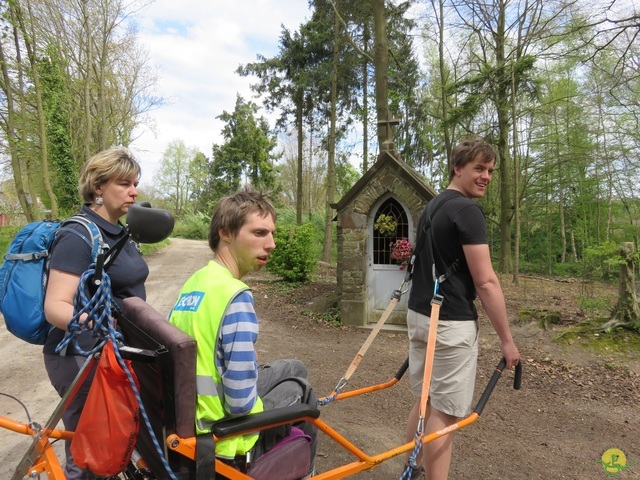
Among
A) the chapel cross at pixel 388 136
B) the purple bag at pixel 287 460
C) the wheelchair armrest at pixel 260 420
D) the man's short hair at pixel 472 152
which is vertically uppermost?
the chapel cross at pixel 388 136

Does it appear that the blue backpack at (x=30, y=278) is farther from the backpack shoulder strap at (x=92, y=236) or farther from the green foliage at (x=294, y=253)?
the green foliage at (x=294, y=253)

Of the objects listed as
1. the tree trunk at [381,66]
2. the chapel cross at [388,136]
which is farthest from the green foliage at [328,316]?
the tree trunk at [381,66]

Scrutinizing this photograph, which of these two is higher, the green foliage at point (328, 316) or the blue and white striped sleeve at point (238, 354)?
the blue and white striped sleeve at point (238, 354)

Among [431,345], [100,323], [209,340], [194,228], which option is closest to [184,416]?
[209,340]

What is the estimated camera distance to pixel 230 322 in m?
1.49

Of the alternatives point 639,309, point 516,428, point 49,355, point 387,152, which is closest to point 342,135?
point 387,152

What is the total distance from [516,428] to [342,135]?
17.6 meters

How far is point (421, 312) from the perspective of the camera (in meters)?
2.53

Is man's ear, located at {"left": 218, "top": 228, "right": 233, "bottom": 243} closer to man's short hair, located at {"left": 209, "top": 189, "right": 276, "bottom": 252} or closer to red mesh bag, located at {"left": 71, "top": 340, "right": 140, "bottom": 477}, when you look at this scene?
man's short hair, located at {"left": 209, "top": 189, "right": 276, "bottom": 252}

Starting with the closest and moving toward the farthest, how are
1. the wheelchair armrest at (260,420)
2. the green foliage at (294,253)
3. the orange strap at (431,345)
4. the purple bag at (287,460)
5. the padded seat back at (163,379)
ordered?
the padded seat back at (163,379)
the wheelchair armrest at (260,420)
the purple bag at (287,460)
the orange strap at (431,345)
the green foliage at (294,253)

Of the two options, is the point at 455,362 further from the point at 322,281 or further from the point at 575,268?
the point at 575,268

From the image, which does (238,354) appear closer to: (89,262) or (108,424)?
(108,424)

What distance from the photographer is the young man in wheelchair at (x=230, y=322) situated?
58.9 inches

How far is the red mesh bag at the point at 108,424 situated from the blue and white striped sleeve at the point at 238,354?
13.4 inches
